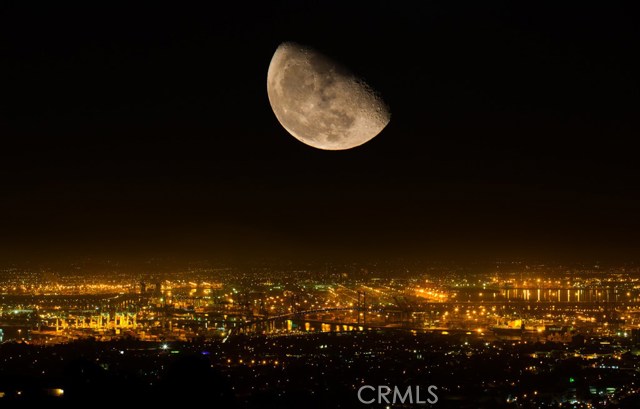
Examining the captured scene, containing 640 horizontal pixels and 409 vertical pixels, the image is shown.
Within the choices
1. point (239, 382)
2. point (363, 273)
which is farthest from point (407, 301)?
point (239, 382)

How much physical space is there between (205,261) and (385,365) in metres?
54.1

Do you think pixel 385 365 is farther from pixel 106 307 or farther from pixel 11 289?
pixel 11 289

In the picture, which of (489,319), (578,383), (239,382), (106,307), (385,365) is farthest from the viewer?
(106,307)

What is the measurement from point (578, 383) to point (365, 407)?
23.7ft

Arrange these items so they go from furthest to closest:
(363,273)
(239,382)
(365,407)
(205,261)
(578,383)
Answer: (205,261), (363,273), (578,383), (239,382), (365,407)

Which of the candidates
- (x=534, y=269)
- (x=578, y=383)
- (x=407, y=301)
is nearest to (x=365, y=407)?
(x=578, y=383)

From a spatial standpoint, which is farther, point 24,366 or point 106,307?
point 106,307

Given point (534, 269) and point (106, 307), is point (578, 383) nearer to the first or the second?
point (106, 307)

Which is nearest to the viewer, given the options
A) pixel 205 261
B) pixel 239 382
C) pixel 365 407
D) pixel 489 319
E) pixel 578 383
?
pixel 365 407

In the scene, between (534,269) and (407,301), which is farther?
(534,269)

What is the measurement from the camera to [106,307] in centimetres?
4512

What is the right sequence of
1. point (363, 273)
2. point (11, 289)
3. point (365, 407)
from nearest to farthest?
1. point (365, 407)
2. point (11, 289)
3. point (363, 273)

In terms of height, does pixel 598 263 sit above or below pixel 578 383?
above

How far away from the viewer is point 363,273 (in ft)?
220
